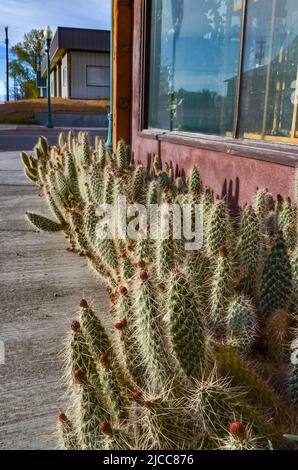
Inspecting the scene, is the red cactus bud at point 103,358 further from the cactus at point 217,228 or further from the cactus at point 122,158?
the cactus at point 122,158

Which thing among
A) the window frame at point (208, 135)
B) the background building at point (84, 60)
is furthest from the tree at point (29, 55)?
the window frame at point (208, 135)

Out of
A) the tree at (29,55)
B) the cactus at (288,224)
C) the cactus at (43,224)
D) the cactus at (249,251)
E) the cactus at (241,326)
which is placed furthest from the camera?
the tree at (29,55)

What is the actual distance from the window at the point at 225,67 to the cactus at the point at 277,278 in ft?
6.88

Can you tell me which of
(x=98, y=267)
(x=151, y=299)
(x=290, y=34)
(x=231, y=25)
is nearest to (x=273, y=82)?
(x=290, y=34)

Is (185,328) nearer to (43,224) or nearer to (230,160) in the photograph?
(230,160)

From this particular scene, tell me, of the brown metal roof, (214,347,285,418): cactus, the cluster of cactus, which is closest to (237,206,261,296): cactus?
the cluster of cactus

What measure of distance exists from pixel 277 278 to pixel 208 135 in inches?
129

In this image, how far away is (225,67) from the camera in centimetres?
541

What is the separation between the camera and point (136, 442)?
1.65 metres

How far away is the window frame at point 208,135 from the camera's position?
432 centimetres

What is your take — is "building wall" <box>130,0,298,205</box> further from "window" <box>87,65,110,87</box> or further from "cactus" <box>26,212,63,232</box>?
"window" <box>87,65,110,87</box>

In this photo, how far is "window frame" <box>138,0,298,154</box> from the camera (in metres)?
4.32
